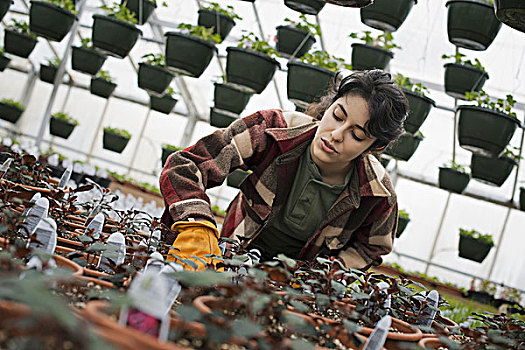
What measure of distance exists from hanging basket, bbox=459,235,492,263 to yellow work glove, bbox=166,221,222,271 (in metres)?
5.75

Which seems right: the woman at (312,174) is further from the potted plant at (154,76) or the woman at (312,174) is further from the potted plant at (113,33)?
the potted plant at (154,76)

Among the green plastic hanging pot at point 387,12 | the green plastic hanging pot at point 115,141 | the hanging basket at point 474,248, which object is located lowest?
the green plastic hanging pot at point 115,141

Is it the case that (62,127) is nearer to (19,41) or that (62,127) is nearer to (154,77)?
(19,41)

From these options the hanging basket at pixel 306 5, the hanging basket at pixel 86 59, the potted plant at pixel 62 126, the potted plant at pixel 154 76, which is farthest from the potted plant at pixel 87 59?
the hanging basket at pixel 306 5

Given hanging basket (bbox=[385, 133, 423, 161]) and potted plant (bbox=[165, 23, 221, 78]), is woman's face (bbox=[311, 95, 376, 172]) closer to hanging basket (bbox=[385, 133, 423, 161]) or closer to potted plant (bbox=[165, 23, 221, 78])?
potted plant (bbox=[165, 23, 221, 78])

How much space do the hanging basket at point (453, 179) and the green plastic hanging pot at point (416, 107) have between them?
2.69 meters

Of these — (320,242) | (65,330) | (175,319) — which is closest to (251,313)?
(175,319)

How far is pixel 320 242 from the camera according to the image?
2.12 meters

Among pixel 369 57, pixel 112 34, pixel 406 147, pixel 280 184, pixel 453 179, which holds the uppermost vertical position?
pixel 369 57

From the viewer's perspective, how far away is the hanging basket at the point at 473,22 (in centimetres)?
317

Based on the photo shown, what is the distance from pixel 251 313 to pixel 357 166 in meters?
1.38

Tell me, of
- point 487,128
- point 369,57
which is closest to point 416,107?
point 487,128

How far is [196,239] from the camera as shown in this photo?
5.00ft

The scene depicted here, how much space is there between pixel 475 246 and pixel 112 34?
4558 millimetres
